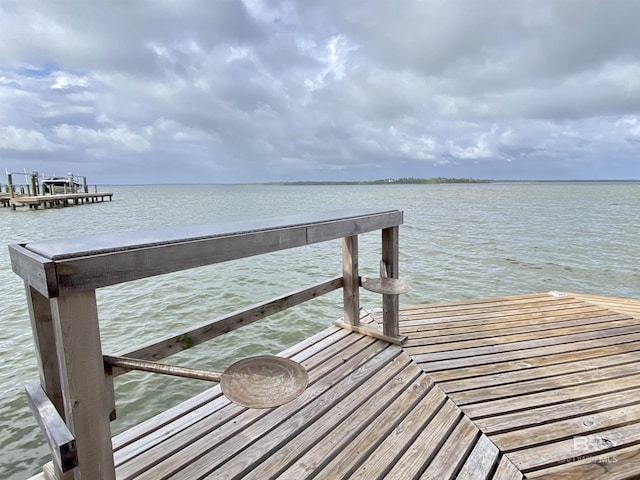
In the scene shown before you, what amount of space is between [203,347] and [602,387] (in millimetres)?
4004

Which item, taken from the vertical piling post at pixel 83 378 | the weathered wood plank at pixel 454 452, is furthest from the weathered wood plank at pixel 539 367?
the vertical piling post at pixel 83 378

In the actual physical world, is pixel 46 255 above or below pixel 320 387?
above

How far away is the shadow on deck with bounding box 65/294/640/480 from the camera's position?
170 cm

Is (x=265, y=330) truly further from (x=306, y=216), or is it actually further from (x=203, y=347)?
(x=306, y=216)

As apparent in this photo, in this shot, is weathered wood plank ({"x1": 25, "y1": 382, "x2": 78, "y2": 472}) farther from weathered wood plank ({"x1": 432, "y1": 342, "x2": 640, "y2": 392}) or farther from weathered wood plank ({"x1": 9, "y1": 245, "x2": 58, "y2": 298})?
weathered wood plank ({"x1": 432, "y1": 342, "x2": 640, "y2": 392})

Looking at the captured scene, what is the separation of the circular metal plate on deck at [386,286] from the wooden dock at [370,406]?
235 mm

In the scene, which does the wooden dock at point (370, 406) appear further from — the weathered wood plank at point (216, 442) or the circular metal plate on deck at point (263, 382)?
the circular metal plate on deck at point (263, 382)

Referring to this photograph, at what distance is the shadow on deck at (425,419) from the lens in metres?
1.70

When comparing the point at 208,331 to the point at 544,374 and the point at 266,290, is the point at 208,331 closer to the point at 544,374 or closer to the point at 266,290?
the point at 544,374

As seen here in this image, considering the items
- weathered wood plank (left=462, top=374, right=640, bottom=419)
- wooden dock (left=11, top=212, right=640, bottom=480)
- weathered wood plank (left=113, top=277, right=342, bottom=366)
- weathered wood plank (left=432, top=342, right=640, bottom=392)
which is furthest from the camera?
weathered wood plank (left=432, top=342, right=640, bottom=392)

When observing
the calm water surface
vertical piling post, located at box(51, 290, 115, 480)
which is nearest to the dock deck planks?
vertical piling post, located at box(51, 290, 115, 480)

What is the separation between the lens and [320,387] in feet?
7.71

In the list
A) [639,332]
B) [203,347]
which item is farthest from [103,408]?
[639,332]

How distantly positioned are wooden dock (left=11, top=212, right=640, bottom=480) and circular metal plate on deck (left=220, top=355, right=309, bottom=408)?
46cm
